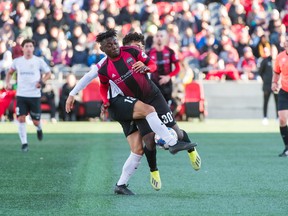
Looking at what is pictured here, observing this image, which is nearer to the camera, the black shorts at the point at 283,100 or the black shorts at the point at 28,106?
the black shorts at the point at 283,100

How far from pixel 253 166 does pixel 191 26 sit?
1842 cm

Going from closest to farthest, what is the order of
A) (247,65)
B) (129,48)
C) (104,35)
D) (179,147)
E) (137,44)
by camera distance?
(104,35) → (179,147) → (129,48) → (137,44) → (247,65)

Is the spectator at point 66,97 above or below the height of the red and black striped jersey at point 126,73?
below

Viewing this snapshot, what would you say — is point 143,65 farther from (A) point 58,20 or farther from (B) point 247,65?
(A) point 58,20

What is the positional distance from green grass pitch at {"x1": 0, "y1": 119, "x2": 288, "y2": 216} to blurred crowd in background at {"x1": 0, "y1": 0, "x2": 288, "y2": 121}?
893 centimetres

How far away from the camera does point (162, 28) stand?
31.7m

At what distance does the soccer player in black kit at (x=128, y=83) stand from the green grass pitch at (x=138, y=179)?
0.66m

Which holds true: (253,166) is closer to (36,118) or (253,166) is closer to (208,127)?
(36,118)

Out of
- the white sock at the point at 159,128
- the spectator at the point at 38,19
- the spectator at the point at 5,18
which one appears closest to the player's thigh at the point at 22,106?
the white sock at the point at 159,128

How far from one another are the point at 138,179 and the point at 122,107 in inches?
82.2

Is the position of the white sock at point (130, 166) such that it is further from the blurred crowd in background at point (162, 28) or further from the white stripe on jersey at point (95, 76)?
the blurred crowd in background at point (162, 28)

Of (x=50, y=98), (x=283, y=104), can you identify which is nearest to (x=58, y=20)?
(x=50, y=98)

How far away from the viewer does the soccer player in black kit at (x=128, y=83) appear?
10352 millimetres

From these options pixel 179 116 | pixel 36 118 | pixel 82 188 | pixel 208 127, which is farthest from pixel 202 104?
pixel 82 188
